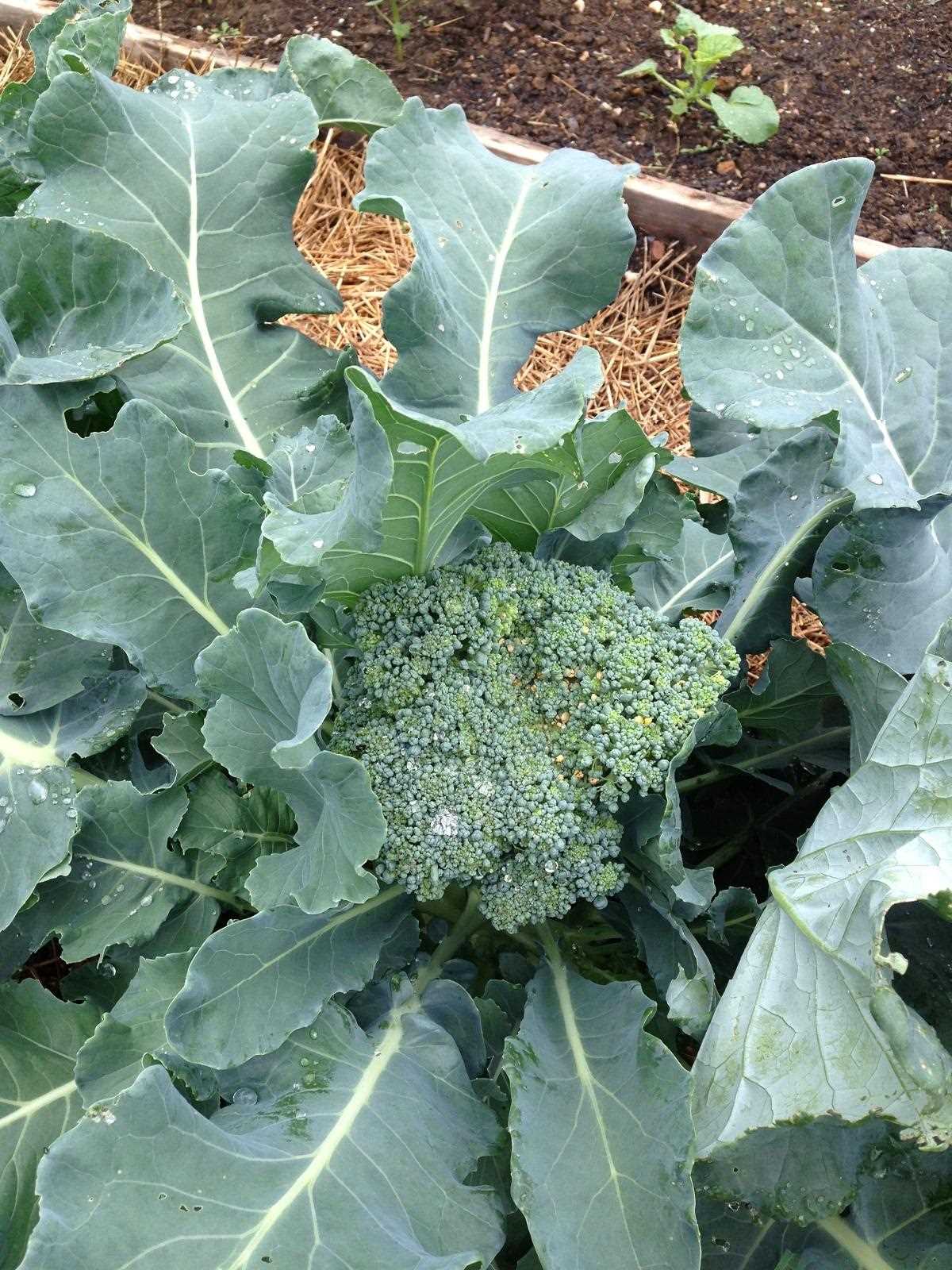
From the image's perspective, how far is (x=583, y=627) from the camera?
132cm

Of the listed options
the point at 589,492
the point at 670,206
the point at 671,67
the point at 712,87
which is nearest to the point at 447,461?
the point at 589,492

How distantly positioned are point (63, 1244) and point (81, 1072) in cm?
25

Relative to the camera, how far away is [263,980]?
1248mm

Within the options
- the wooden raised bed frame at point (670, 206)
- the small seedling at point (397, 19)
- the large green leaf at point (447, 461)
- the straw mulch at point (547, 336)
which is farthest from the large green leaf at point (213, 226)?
the small seedling at point (397, 19)

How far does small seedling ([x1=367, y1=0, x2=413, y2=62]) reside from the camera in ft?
9.02

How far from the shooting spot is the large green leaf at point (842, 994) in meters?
1.02

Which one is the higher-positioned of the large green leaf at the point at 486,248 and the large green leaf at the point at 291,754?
the large green leaf at the point at 486,248

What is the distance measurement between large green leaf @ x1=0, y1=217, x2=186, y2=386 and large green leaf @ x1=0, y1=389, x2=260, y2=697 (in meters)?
0.07

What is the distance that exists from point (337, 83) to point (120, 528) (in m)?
0.82

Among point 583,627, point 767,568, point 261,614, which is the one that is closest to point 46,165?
point 261,614

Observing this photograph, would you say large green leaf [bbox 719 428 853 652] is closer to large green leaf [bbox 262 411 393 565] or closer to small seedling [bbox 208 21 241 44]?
large green leaf [bbox 262 411 393 565]

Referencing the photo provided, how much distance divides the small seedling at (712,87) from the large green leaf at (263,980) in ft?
6.82

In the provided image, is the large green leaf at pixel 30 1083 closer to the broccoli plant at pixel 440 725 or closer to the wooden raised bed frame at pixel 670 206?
the broccoli plant at pixel 440 725

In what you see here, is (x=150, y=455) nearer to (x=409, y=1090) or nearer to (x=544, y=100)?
(x=409, y=1090)
